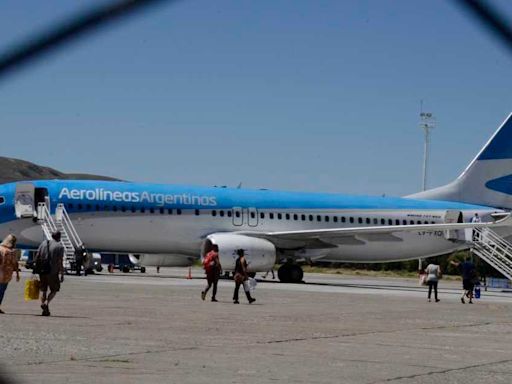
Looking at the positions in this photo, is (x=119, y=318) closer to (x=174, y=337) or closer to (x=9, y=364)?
(x=174, y=337)

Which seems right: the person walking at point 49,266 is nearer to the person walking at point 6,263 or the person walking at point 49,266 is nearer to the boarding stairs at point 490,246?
the person walking at point 6,263

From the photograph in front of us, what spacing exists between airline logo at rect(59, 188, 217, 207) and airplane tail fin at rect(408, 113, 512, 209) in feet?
34.6

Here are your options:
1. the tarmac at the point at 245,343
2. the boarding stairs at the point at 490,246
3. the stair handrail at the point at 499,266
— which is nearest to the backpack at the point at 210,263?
the tarmac at the point at 245,343

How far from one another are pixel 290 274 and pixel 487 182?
34.2 ft

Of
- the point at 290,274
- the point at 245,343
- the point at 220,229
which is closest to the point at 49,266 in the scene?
the point at 245,343

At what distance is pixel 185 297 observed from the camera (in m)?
22.8

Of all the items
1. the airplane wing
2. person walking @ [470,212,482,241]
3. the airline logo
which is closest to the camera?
the airline logo

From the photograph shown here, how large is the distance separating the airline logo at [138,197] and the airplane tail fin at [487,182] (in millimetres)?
10533

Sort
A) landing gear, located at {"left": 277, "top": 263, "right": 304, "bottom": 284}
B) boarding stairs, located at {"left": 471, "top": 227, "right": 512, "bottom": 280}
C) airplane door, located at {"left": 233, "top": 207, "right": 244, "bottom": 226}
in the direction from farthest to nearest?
boarding stairs, located at {"left": 471, "top": 227, "right": 512, "bottom": 280} < landing gear, located at {"left": 277, "top": 263, "right": 304, "bottom": 284} < airplane door, located at {"left": 233, "top": 207, "right": 244, "bottom": 226}

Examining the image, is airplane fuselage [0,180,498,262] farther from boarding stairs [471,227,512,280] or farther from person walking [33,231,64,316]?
person walking [33,231,64,316]

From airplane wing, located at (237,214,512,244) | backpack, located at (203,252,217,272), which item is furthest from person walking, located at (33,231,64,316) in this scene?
airplane wing, located at (237,214,512,244)

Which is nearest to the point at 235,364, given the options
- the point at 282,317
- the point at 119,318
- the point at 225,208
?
the point at 119,318

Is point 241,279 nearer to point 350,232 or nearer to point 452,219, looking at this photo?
point 350,232

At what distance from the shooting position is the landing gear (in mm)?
36062
